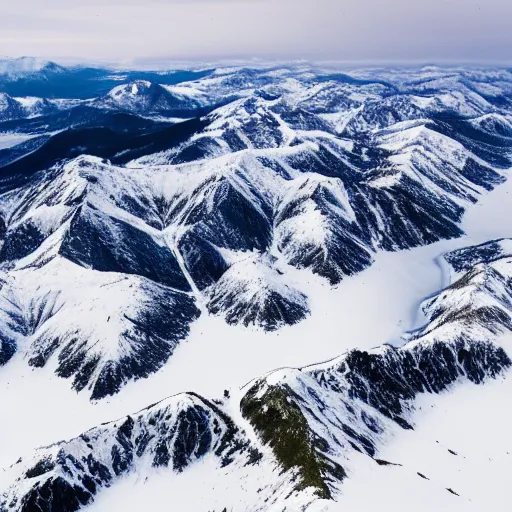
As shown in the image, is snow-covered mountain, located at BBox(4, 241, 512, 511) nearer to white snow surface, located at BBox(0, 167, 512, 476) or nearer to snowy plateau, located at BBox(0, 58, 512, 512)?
snowy plateau, located at BBox(0, 58, 512, 512)

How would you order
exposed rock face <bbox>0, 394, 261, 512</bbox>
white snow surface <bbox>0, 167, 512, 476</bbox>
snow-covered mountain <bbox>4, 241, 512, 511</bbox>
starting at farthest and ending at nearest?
white snow surface <bbox>0, 167, 512, 476</bbox> < exposed rock face <bbox>0, 394, 261, 512</bbox> < snow-covered mountain <bbox>4, 241, 512, 511</bbox>

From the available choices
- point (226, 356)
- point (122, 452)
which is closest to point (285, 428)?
point (122, 452)

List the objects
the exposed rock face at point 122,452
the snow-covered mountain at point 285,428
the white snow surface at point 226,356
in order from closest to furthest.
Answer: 1. the snow-covered mountain at point 285,428
2. the exposed rock face at point 122,452
3. the white snow surface at point 226,356

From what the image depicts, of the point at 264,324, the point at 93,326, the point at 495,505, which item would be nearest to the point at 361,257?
the point at 264,324

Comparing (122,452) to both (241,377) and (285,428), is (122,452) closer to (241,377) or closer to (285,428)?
(285,428)

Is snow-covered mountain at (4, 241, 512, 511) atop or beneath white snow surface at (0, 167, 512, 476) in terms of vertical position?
atop

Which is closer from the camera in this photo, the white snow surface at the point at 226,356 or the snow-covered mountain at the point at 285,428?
the snow-covered mountain at the point at 285,428

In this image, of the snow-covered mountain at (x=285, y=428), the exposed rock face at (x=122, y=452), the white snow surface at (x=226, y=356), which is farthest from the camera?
the white snow surface at (x=226, y=356)

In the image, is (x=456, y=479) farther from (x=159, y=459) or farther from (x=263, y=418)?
(x=159, y=459)

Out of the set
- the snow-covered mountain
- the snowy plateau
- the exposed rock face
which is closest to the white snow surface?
the snowy plateau

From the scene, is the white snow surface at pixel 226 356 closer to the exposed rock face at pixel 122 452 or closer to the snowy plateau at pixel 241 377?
the snowy plateau at pixel 241 377

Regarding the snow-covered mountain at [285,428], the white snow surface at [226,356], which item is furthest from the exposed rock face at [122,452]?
the white snow surface at [226,356]

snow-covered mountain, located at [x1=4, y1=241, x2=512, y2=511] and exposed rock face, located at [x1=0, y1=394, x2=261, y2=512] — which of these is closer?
snow-covered mountain, located at [x1=4, y1=241, x2=512, y2=511]
